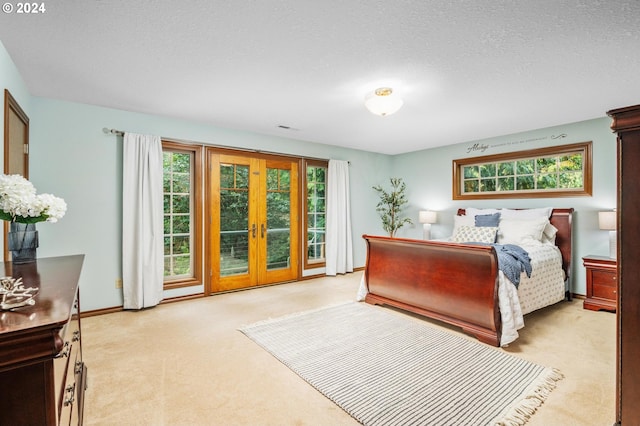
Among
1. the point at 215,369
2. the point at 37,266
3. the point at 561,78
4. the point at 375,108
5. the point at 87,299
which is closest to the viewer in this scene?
the point at 37,266

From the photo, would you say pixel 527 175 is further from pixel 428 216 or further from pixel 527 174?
pixel 428 216

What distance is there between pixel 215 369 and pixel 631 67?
161 inches

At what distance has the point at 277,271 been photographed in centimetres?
517

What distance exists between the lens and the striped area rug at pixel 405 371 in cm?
190

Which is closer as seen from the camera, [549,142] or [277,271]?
[549,142]

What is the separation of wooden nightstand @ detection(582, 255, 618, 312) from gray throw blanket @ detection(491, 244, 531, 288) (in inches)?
45.7

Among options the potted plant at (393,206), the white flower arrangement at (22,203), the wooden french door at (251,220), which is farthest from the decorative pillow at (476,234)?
the white flower arrangement at (22,203)

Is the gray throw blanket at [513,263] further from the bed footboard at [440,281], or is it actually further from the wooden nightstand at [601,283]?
the wooden nightstand at [601,283]

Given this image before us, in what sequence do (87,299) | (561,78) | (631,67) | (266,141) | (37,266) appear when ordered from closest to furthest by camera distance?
(37,266)
(631,67)
(561,78)
(87,299)
(266,141)

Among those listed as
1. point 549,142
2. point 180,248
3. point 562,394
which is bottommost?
point 562,394

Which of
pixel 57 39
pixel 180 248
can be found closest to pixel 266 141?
pixel 180 248

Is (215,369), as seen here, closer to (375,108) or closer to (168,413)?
(168,413)

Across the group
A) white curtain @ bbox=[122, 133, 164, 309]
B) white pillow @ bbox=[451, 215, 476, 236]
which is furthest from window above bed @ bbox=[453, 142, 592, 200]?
white curtain @ bbox=[122, 133, 164, 309]

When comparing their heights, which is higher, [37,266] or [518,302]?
[37,266]
